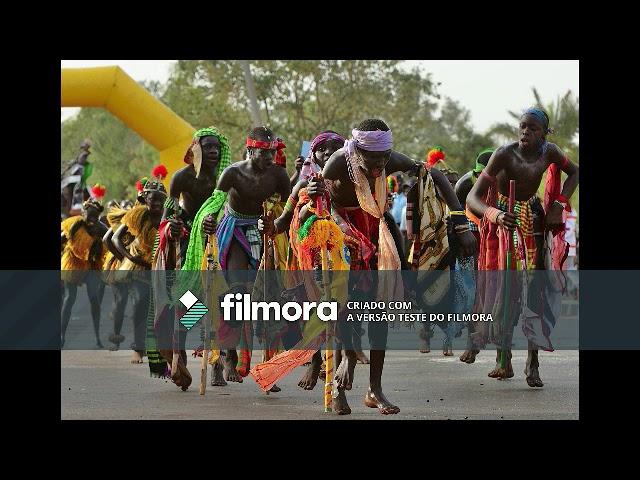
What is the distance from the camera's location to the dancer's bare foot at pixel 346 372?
9.91 meters

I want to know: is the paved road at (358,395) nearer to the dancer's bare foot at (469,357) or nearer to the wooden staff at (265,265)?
the dancer's bare foot at (469,357)

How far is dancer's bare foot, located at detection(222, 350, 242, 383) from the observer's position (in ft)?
40.1

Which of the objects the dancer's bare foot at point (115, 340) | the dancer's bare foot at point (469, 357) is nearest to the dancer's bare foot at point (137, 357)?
the dancer's bare foot at point (115, 340)

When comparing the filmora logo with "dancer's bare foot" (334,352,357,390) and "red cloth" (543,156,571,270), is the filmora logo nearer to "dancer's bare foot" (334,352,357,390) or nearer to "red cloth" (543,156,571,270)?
"dancer's bare foot" (334,352,357,390)

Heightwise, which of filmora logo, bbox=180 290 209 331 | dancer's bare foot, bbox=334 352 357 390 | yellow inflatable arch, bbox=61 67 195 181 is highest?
yellow inflatable arch, bbox=61 67 195 181

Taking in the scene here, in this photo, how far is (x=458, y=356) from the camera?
1522 centimetres

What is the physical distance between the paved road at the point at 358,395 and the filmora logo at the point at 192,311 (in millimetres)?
595

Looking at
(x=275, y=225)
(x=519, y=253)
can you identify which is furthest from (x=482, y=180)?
(x=275, y=225)

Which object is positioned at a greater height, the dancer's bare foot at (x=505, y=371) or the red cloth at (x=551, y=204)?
the red cloth at (x=551, y=204)

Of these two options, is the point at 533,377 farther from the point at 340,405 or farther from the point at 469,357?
the point at 340,405

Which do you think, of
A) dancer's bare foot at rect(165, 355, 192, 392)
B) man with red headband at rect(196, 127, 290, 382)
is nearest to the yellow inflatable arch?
man with red headband at rect(196, 127, 290, 382)

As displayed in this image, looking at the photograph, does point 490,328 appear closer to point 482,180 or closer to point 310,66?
point 482,180

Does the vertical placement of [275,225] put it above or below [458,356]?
above

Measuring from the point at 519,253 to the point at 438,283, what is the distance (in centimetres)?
143
